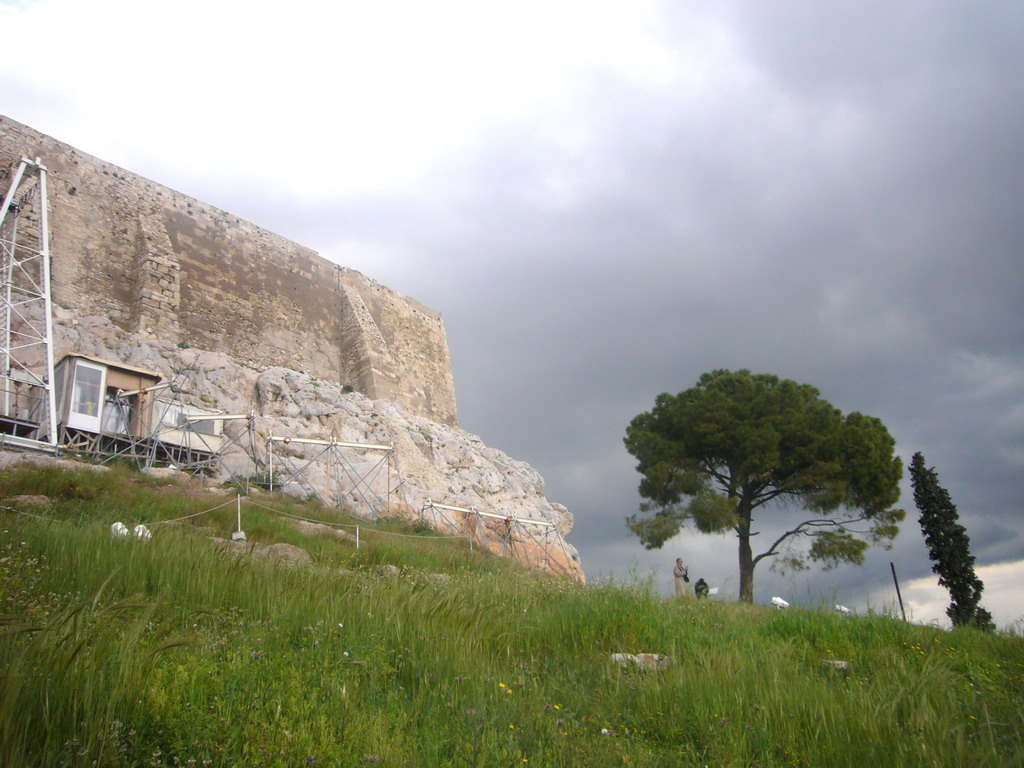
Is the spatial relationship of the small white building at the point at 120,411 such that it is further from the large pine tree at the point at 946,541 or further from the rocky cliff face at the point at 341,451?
the large pine tree at the point at 946,541

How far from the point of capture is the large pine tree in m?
15.4

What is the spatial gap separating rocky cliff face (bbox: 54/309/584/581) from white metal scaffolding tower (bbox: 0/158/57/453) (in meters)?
0.59

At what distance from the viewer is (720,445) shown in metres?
16.6

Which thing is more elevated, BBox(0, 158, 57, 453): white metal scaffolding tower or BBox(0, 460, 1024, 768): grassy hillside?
BBox(0, 158, 57, 453): white metal scaffolding tower

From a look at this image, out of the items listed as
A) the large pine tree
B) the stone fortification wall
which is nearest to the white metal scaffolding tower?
the stone fortification wall

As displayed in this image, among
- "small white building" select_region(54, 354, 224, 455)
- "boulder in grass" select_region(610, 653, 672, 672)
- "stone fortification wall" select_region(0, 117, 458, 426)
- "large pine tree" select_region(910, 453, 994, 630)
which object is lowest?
"boulder in grass" select_region(610, 653, 672, 672)

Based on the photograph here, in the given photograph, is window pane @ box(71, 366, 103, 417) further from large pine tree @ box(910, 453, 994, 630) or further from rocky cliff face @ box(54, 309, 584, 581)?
large pine tree @ box(910, 453, 994, 630)

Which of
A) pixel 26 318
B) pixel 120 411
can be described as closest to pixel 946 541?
pixel 120 411

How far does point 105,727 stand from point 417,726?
1188 millimetres

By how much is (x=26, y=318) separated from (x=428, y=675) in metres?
15.0

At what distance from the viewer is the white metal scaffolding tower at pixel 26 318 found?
12523mm

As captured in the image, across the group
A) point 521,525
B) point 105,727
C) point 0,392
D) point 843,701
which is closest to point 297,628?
point 105,727

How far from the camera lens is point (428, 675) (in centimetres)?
354

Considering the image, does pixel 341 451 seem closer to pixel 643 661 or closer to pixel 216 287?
pixel 216 287
